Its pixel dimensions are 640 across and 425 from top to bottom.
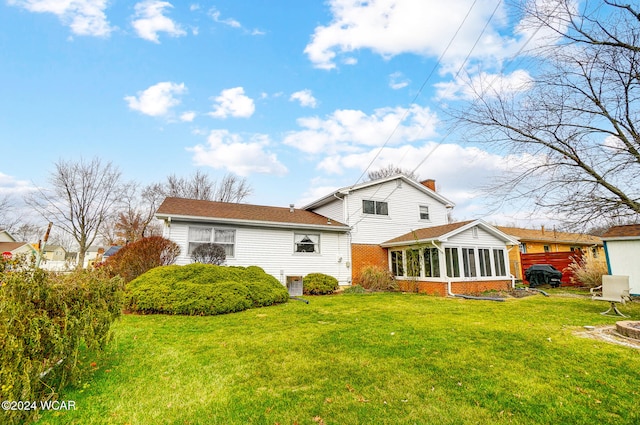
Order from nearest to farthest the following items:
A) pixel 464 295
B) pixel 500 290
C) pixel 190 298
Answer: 1. pixel 190 298
2. pixel 464 295
3. pixel 500 290

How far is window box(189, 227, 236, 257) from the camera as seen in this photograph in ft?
43.2

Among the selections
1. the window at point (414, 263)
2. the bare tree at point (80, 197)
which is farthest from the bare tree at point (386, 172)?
the bare tree at point (80, 197)

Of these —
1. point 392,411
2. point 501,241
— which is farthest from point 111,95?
point 501,241

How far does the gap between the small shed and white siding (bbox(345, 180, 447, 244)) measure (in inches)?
311

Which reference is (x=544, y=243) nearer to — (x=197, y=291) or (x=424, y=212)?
(x=424, y=212)

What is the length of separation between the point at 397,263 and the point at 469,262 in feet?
12.0

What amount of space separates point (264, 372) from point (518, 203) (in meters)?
6.80

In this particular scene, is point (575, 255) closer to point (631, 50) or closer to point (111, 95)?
point (631, 50)

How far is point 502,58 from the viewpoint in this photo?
7531mm

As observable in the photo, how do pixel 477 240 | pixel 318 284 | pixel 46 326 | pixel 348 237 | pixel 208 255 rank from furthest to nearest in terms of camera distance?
1. pixel 348 237
2. pixel 477 240
3. pixel 318 284
4. pixel 208 255
5. pixel 46 326

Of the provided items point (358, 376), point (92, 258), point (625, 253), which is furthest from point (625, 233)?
point (92, 258)

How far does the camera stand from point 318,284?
13.7 meters

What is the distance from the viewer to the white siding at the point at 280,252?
13078 mm

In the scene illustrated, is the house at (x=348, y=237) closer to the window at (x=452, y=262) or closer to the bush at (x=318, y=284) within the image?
the window at (x=452, y=262)
